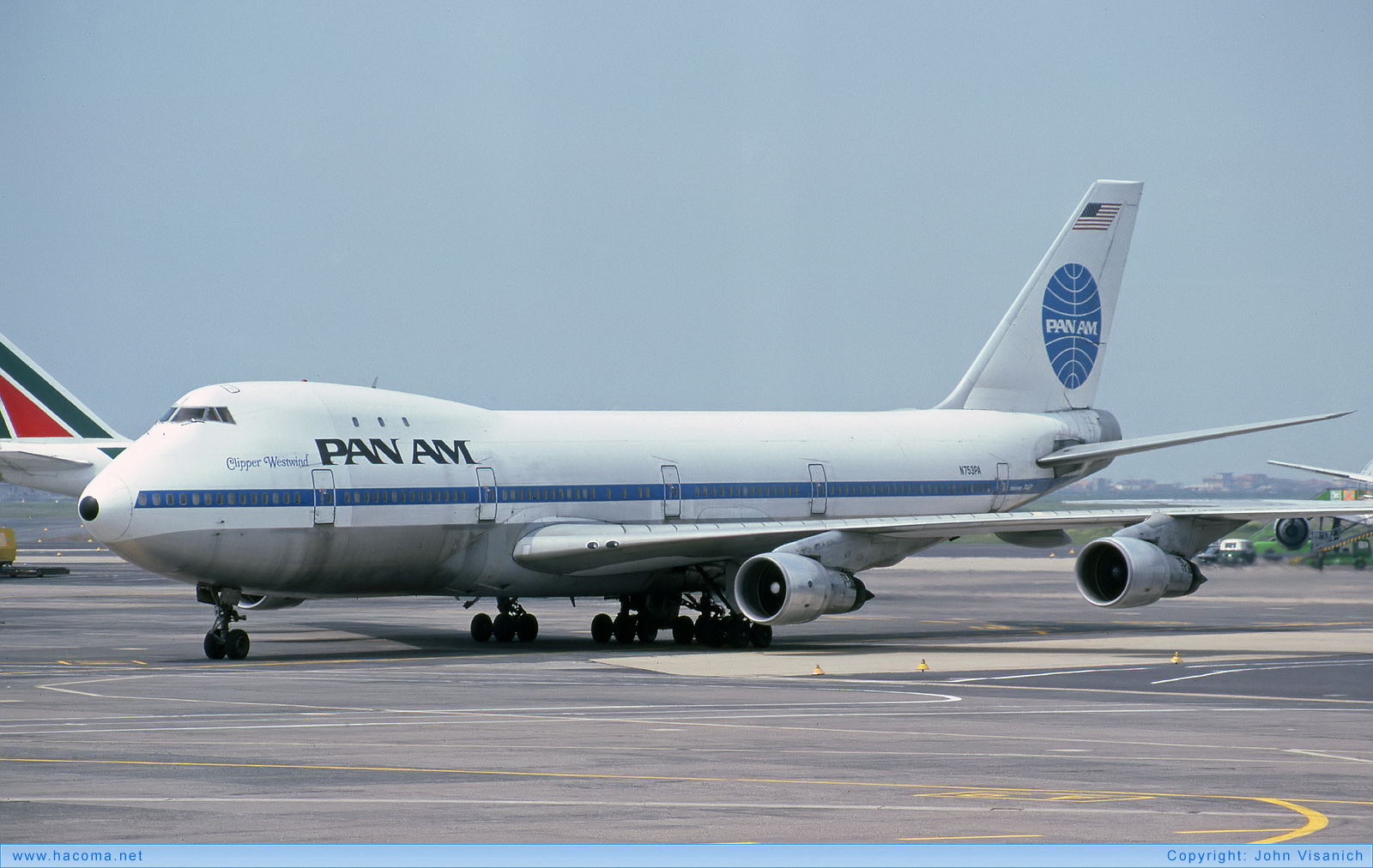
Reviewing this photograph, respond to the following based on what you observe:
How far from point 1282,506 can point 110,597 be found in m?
34.9

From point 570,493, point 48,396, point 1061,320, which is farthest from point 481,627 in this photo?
point 48,396

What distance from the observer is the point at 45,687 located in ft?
85.0

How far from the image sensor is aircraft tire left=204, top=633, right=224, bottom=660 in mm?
31250

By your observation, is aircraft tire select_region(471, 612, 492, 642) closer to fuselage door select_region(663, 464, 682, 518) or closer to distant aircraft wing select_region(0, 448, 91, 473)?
fuselage door select_region(663, 464, 682, 518)

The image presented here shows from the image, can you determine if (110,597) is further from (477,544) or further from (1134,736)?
(1134,736)

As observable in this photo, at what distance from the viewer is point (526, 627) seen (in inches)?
1436

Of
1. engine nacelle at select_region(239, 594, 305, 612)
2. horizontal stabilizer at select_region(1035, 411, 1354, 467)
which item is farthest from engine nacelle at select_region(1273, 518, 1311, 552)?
engine nacelle at select_region(239, 594, 305, 612)

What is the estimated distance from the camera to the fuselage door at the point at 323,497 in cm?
3136

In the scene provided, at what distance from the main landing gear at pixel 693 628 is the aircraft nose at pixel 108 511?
10265 millimetres

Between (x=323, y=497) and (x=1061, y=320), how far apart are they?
21.9 m

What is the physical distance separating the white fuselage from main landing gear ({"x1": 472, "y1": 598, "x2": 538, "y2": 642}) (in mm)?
1692

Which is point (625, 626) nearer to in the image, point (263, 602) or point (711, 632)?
point (711, 632)

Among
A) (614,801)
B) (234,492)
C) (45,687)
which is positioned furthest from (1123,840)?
(234,492)

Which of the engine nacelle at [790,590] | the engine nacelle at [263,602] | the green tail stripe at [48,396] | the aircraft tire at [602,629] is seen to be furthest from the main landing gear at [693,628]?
the green tail stripe at [48,396]
